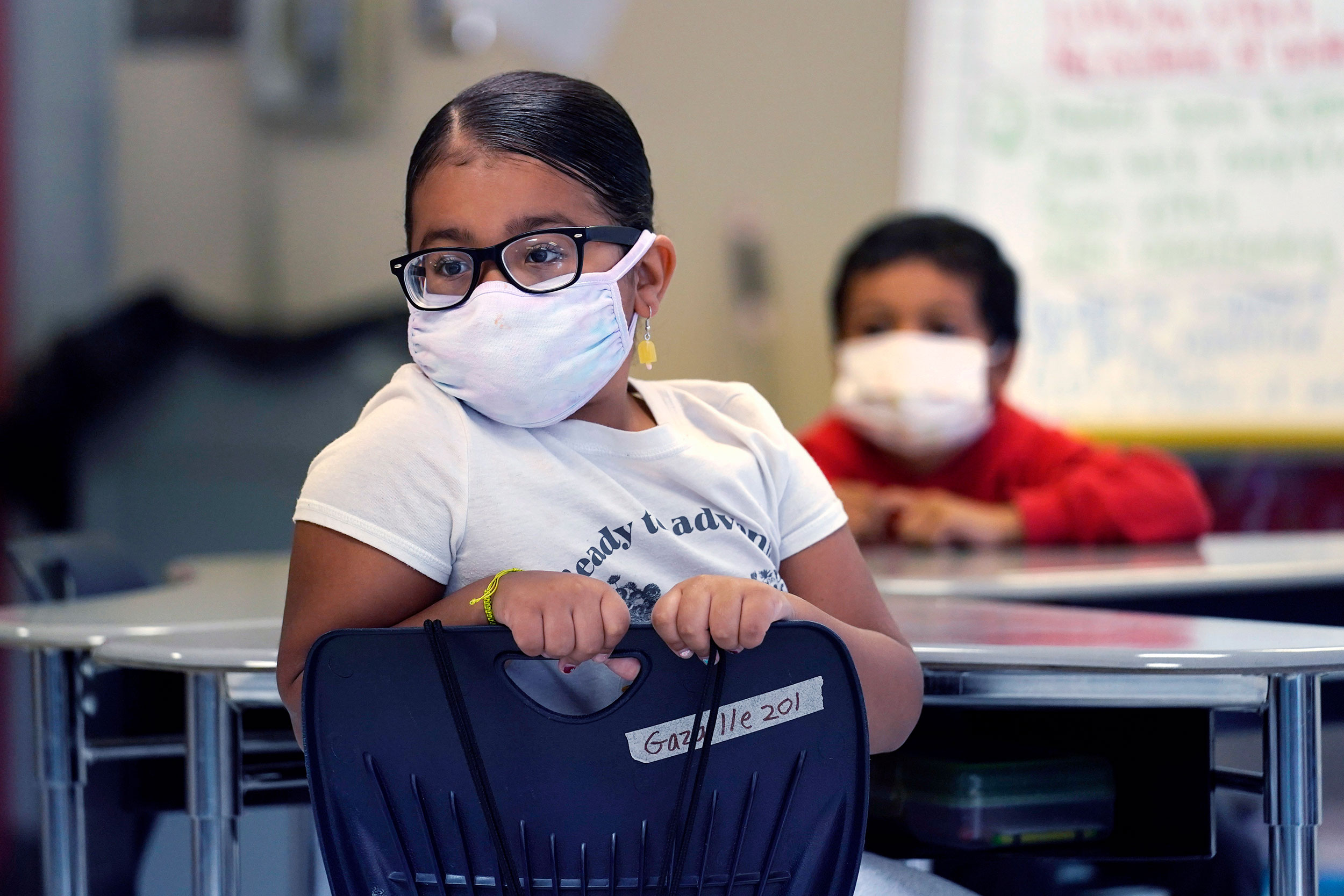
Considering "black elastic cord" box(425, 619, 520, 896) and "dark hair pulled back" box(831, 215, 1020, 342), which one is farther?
"dark hair pulled back" box(831, 215, 1020, 342)

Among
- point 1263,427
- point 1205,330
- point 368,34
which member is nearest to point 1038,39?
point 1205,330

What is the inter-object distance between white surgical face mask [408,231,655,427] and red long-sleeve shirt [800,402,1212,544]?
1036 millimetres

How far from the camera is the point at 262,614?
3.76 feet

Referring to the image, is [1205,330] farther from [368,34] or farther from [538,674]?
[538,674]

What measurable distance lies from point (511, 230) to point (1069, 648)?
445 mm

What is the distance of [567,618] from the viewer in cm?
64

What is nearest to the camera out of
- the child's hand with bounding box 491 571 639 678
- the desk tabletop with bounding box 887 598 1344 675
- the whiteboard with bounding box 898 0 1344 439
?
the child's hand with bounding box 491 571 639 678

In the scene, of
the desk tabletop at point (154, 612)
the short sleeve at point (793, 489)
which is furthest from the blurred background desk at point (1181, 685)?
the desk tabletop at point (154, 612)

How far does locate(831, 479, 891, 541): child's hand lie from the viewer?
1.75 metres

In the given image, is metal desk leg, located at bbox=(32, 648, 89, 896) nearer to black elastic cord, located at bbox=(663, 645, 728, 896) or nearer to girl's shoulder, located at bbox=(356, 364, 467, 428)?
girl's shoulder, located at bbox=(356, 364, 467, 428)

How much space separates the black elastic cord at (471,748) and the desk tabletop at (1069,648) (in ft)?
0.86

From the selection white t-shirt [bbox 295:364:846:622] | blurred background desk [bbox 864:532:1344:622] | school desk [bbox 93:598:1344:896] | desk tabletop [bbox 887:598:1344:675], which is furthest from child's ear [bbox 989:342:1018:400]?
white t-shirt [bbox 295:364:846:622]

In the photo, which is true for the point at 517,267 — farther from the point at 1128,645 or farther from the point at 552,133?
the point at 1128,645

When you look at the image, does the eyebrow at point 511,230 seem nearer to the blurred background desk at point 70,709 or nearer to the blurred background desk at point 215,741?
the blurred background desk at point 215,741
